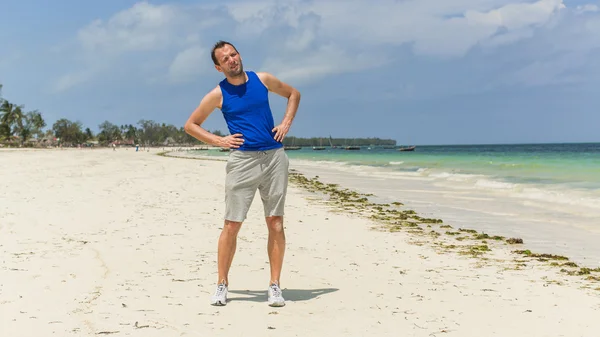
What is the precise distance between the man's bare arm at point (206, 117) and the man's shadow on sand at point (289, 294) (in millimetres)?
1361

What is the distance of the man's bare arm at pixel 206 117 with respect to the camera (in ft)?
14.8

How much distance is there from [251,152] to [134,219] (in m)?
5.40

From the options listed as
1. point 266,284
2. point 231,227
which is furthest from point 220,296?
point 266,284

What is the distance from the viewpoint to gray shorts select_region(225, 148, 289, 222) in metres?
4.56

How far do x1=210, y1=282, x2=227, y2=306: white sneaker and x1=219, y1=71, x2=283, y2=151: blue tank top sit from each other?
1165 millimetres

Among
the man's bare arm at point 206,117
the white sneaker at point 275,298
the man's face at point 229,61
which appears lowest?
the white sneaker at point 275,298

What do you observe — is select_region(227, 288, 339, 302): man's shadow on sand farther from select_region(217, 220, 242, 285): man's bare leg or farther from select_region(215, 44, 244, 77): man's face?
select_region(215, 44, 244, 77): man's face

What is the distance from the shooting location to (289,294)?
498cm

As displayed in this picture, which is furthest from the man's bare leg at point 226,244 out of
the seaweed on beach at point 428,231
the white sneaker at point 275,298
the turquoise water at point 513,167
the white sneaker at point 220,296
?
the turquoise water at point 513,167

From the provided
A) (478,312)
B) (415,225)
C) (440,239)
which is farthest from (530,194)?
(478,312)

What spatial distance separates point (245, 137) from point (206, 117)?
40 centimetres

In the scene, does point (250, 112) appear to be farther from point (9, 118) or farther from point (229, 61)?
point (9, 118)

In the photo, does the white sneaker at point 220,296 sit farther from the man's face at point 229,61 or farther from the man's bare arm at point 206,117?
the man's face at point 229,61

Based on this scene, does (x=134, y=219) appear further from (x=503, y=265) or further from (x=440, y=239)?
(x=503, y=265)
